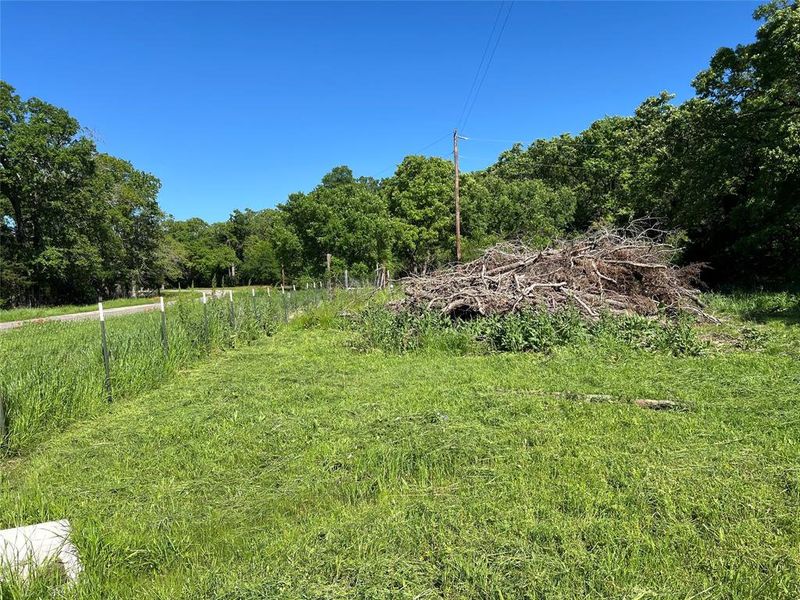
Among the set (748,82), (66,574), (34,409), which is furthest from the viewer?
(748,82)

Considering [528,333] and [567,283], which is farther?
[567,283]

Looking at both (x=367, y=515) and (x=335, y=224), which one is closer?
(x=367, y=515)

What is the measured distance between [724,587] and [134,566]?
311 centimetres

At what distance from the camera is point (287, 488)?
3711 millimetres

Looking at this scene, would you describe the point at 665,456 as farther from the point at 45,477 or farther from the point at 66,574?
the point at 45,477

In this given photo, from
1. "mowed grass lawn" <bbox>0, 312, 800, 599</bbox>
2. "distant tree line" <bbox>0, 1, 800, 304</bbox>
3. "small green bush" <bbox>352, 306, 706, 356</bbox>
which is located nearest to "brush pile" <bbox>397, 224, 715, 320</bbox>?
"small green bush" <bbox>352, 306, 706, 356</bbox>

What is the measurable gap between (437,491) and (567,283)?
8436 mm

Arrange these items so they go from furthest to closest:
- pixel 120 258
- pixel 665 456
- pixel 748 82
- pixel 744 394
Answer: pixel 120 258 < pixel 748 82 < pixel 744 394 < pixel 665 456

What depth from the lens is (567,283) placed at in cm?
1109

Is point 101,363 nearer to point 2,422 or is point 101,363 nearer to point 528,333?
point 2,422

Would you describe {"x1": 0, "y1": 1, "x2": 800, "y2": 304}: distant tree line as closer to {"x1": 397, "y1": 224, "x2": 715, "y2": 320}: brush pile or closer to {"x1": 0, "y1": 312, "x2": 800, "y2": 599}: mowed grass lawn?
{"x1": 397, "y1": 224, "x2": 715, "y2": 320}: brush pile

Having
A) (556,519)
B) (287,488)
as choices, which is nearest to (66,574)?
(287,488)

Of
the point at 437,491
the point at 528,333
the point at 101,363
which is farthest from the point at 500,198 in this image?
the point at 437,491

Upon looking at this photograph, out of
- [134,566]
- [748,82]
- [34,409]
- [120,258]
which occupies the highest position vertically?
[748,82]
